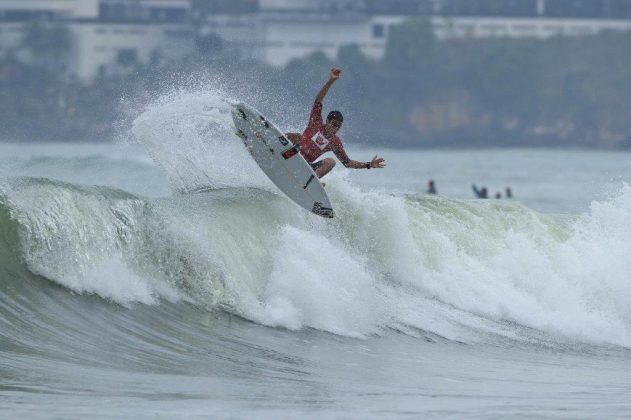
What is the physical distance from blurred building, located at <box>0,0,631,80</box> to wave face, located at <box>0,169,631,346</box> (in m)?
64.4

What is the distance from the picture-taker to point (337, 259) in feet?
53.3

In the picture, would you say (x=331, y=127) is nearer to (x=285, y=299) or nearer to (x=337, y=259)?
(x=337, y=259)

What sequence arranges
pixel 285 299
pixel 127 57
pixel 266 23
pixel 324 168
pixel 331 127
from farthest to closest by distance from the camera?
pixel 266 23 → pixel 127 57 → pixel 324 168 → pixel 331 127 → pixel 285 299

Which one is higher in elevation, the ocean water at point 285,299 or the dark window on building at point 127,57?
the dark window on building at point 127,57

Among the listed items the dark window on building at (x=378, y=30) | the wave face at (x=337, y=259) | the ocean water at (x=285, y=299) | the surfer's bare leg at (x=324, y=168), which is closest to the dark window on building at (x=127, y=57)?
the dark window on building at (x=378, y=30)

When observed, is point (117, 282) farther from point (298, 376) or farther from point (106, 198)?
point (298, 376)

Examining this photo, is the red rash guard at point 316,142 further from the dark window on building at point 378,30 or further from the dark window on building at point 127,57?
the dark window on building at point 378,30

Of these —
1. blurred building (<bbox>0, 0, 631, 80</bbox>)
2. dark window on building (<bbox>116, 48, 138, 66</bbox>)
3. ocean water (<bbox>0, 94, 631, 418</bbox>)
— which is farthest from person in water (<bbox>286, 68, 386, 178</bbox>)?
dark window on building (<bbox>116, 48, 138, 66</bbox>)

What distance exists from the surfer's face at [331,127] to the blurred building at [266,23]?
6739 centimetres

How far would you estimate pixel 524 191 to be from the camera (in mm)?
62031

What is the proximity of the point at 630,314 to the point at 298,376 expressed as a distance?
7.20 m

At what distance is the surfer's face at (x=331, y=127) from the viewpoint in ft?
54.0

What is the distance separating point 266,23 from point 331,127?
101 m

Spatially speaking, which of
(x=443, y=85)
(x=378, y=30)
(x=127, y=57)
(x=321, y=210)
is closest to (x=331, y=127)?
(x=321, y=210)
